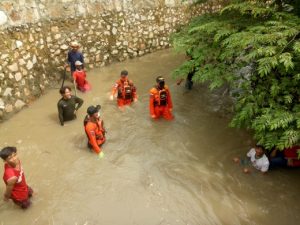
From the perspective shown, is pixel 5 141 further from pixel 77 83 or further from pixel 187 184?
pixel 187 184

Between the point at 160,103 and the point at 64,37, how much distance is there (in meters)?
4.00

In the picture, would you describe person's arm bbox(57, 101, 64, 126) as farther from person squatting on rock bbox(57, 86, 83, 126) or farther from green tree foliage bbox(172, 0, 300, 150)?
green tree foliage bbox(172, 0, 300, 150)

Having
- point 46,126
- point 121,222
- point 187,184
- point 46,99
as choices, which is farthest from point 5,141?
point 187,184

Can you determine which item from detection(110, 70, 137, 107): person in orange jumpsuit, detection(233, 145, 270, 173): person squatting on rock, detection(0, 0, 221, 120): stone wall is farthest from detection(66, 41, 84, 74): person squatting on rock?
detection(233, 145, 270, 173): person squatting on rock

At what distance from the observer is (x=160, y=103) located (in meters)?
8.93

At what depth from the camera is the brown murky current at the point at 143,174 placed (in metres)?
6.50

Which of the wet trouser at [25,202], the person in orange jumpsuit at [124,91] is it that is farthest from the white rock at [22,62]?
the wet trouser at [25,202]

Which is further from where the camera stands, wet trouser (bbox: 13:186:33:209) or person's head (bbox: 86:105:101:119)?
person's head (bbox: 86:105:101:119)

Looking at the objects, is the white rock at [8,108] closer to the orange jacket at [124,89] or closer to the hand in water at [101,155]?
the orange jacket at [124,89]

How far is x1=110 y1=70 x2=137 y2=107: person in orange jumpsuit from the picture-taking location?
9.45 meters

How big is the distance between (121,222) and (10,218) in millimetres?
1961

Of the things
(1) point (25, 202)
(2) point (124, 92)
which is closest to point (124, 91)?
(2) point (124, 92)

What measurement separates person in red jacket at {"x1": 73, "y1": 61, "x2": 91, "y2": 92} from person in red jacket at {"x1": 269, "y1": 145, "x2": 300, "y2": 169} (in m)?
5.51

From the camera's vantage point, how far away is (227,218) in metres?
6.46
